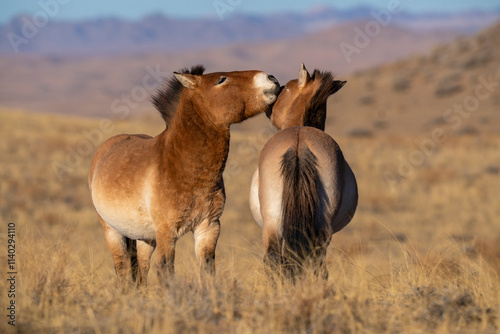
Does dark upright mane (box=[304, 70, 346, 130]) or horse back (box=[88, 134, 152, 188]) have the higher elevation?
dark upright mane (box=[304, 70, 346, 130])

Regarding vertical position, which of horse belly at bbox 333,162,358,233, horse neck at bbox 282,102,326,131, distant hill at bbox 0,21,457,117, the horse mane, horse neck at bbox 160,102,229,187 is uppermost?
distant hill at bbox 0,21,457,117

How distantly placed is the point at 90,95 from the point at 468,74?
10909 cm

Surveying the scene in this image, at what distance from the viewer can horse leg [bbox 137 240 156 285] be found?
5.89 meters

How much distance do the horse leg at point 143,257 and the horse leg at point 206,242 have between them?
78 centimetres

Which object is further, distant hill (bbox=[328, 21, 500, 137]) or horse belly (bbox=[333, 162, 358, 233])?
distant hill (bbox=[328, 21, 500, 137])

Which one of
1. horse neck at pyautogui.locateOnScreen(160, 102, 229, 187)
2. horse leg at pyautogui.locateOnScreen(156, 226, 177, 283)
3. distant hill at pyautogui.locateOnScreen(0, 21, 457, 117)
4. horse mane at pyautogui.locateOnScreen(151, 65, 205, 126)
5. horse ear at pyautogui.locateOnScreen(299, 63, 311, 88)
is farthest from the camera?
distant hill at pyautogui.locateOnScreen(0, 21, 457, 117)

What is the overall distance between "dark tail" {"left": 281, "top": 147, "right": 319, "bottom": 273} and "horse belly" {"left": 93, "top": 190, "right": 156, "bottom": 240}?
126 cm

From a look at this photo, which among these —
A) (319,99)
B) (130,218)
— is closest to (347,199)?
(319,99)

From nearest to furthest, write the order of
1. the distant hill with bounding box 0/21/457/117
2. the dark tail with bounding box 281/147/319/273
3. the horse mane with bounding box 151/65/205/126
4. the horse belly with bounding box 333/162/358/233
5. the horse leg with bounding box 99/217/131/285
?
the dark tail with bounding box 281/147/319/273 < the horse mane with bounding box 151/65/205/126 < the horse belly with bounding box 333/162/358/233 < the horse leg with bounding box 99/217/131/285 < the distant hill with bounding box 0/21/457/117

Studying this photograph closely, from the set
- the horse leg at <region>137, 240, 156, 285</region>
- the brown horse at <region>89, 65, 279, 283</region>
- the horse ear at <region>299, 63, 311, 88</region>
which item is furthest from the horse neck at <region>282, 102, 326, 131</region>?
the horse leg at <region>137, 240, 156, 285</region>

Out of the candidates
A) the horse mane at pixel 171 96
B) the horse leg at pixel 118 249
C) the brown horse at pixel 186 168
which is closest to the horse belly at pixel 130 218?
the brown horse at pixel 186 168

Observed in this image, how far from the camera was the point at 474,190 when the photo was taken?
62.1ft

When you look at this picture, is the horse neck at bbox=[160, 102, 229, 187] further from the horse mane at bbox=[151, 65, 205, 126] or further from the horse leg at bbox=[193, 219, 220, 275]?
the horse leg at bbox=[193, 219, 220, 275]

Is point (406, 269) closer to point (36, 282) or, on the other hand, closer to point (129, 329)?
point (129, 329)
